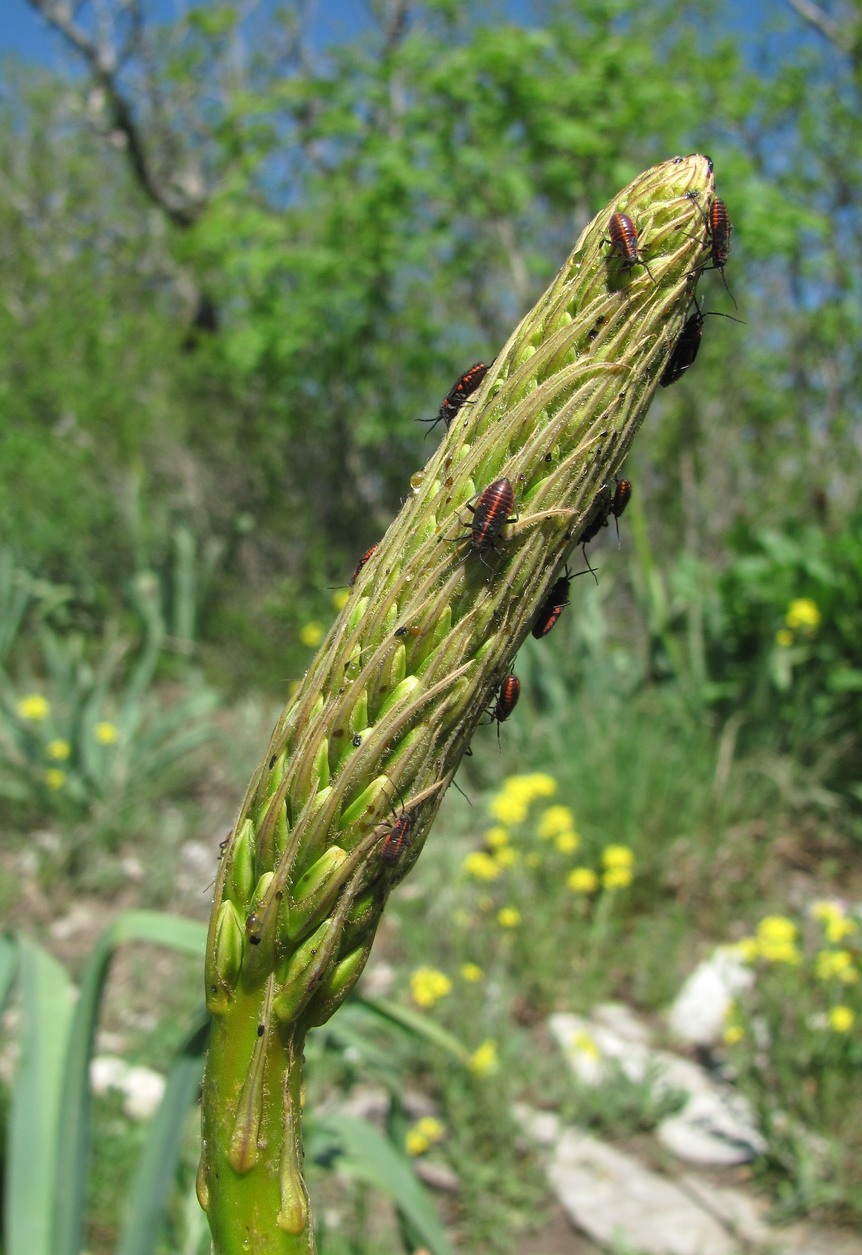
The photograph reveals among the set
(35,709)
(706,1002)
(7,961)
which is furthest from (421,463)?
(7,961)

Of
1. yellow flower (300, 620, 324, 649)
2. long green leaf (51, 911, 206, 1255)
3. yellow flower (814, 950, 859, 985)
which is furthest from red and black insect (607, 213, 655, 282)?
yellow flower (300, 620, 324, 649)

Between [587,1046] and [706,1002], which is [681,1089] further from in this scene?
[706,1002]

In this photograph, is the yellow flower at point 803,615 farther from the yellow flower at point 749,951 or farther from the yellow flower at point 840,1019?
the yellow flower at point 840,1019

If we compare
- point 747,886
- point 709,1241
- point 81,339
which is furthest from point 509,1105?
Answer: point 81,339

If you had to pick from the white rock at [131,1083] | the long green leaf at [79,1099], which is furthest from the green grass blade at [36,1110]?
the white rock at [131,1083]

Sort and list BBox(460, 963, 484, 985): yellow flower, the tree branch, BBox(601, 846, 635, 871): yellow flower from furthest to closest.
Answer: the tree branch < BBox(601, 846, 635, 871): yellow flower < BBox(460, 963, 484, 985): yellow flower

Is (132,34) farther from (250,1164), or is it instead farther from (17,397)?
(250,1164)

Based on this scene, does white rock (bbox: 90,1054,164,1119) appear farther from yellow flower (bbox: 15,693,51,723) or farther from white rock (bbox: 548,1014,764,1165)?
yellow flower (bbox: 15,693,51,723)
